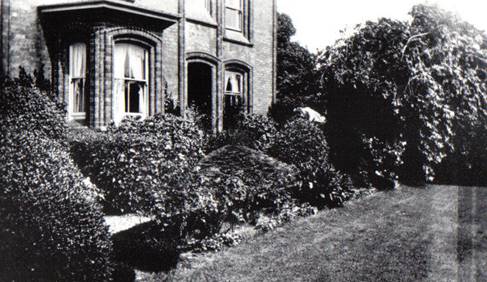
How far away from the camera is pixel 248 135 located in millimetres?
15500

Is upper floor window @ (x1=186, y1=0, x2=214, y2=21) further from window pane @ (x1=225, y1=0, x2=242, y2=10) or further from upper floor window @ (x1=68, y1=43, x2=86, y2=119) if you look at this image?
upper floor window @ (x1=68, y1=43, x2=86, y2=119)

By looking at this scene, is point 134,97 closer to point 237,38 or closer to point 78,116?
point 78,116

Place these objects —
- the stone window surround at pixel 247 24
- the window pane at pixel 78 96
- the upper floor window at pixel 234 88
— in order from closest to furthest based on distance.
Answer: the window pane at pixel 78 96 → the upper floor window at pixel 234 88 → the stone window surround at pixel 247 24

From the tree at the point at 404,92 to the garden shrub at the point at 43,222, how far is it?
9.69 meters

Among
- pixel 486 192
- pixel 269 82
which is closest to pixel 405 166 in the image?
pixel 486 192

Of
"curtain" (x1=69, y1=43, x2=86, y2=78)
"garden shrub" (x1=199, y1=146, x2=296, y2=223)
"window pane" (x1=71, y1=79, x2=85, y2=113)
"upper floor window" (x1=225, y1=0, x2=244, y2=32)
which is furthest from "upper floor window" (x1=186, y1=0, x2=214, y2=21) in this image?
"garden shrub" (x1=199, y1=146, x2=296, y2=223)

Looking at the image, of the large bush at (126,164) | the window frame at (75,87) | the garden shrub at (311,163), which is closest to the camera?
the large bush at (126,164)

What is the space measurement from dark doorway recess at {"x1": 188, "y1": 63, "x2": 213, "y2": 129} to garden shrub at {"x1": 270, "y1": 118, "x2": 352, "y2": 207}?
177 inches

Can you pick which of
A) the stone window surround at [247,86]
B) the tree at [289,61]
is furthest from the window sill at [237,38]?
the tree at [289,61]

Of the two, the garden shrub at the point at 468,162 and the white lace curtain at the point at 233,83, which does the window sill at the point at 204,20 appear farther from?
the garden shrub at the point at 468,162

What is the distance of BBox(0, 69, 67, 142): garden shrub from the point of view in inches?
426

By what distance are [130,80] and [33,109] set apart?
123 inches

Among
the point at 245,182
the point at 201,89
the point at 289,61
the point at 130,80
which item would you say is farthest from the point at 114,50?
the point at 289,61

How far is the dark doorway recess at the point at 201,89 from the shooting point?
17219 mm
